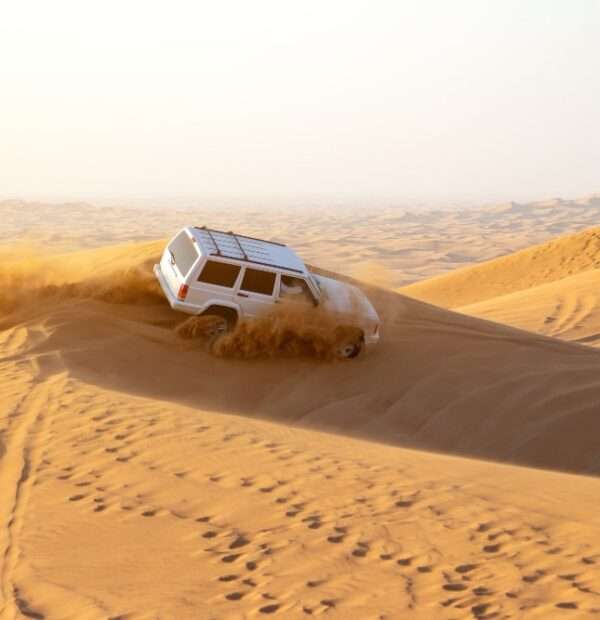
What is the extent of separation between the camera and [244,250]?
41.4 ft

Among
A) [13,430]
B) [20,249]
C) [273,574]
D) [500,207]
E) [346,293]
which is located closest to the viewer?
[273,574]

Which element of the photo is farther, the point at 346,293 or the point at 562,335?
the point at 562,335

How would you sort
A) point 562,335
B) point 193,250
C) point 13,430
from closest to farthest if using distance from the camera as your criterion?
point 13,430
point 193,250
point 562,335

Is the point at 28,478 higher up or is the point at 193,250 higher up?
the point at 193,250

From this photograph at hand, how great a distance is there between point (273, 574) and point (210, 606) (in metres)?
0.56

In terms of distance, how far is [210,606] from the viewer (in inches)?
196

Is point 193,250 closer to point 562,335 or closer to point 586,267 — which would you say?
point 562,335

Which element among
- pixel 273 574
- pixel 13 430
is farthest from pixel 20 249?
pixel 273 574

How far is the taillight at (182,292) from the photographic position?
39.4 ft

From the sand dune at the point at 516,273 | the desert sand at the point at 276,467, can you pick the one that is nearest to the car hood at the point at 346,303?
the desert sand at the point at 276,467

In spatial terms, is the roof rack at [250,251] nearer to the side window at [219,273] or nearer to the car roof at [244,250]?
the car roof at [244,250]

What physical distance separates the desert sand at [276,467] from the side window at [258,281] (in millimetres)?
662

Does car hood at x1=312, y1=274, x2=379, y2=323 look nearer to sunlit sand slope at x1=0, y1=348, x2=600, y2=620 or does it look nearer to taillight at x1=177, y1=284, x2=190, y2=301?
taillight at x1=177, y1=284, x2=190, y2=301

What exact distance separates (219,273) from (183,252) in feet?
2.07
